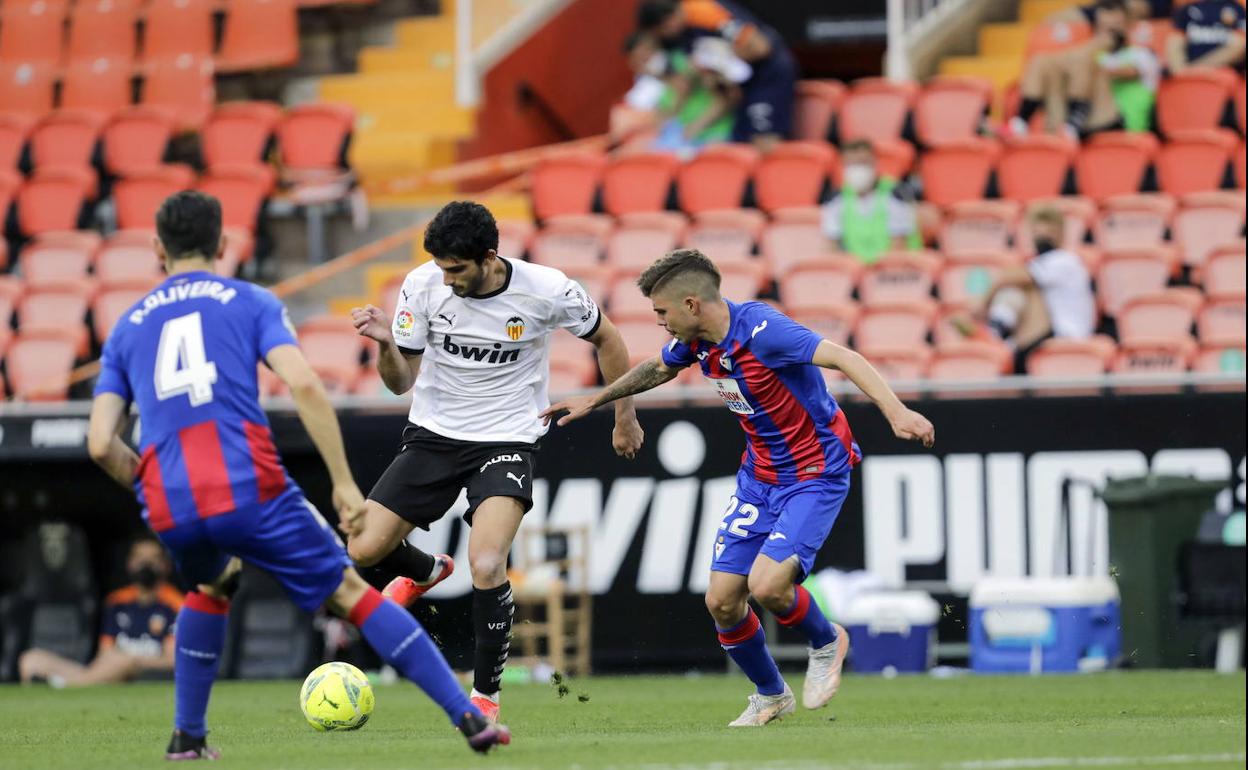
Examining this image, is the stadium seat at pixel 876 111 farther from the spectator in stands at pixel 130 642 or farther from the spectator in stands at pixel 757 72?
the spectator in stands at pixel 130 642

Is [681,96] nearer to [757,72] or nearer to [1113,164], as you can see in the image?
[757,72]

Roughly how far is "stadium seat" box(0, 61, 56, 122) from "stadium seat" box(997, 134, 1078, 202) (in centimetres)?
1003

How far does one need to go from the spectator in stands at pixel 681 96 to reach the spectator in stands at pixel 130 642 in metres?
6.37

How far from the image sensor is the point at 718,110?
1811 cm

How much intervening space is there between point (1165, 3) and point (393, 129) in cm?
758

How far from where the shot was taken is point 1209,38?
17.5m

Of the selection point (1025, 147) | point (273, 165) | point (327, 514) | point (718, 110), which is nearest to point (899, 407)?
point (327, 514)

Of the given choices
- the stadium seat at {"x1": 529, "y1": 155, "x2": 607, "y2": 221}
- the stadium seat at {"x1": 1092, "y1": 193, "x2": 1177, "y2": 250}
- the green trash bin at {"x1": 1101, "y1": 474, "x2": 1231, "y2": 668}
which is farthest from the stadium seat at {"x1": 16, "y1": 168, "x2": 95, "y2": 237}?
the green trash bin at {"x1": 1101, "y1": 474, "x2": 1231, "y2": 668}

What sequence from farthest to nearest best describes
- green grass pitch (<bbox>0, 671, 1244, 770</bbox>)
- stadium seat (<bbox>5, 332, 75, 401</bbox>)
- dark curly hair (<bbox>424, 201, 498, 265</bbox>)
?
stadium seat (<bbox>5, 332, 75, 401</bbox>)
dark curly hair (<bbox>424, 201, 498, 265</bbox>)
green grass pitch (<bbox>0, 671, 1244, 770</bbox>)

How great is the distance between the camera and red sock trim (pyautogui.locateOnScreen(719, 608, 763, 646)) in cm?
873

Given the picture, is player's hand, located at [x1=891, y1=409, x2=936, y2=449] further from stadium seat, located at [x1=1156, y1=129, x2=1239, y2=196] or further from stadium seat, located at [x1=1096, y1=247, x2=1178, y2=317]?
stadium seat, located at [x1=1156, y1=129, x2=1239, y2=196]

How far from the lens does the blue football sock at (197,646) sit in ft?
22.7

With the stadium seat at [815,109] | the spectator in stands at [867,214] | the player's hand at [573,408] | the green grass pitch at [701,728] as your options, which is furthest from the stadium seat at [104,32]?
the player's hand at [573,408]

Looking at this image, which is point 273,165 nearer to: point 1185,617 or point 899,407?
point 1185,617
